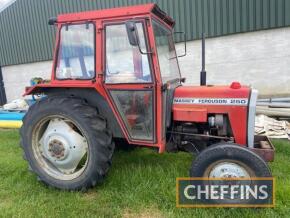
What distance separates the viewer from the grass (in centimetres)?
309

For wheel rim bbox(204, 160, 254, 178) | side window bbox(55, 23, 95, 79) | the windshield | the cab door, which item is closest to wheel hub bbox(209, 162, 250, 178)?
wheel rim bbox(204, 160, 254, 178)

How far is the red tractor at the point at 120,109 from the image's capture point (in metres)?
3.19

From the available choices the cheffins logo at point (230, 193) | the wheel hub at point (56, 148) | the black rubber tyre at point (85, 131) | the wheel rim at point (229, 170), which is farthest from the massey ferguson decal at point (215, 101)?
the wheel hub at point (56, 148)

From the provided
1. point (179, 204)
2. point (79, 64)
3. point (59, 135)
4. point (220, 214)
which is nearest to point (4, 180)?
point (59, 135)

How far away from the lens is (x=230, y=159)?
3.03 metres

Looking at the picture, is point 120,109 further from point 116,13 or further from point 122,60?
point 116,13

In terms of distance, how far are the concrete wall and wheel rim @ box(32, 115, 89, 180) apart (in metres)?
6.06

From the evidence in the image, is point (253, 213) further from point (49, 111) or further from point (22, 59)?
point (22, 59)

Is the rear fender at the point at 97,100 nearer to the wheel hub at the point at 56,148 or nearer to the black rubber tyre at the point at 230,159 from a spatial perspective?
the wheel hub at the point at 56,148

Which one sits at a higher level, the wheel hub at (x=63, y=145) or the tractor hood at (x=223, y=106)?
the tractor hood at (x=223, y=106)

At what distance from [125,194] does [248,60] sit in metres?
6.28

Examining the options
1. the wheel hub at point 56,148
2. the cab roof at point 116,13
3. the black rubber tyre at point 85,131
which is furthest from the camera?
the wheel hub at point 56,148

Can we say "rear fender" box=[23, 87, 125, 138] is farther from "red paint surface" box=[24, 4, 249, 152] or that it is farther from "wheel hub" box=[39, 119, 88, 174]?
"wheel hub" box=[39, 119, 88, 174]

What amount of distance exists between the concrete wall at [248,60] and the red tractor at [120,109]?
5.07 m
